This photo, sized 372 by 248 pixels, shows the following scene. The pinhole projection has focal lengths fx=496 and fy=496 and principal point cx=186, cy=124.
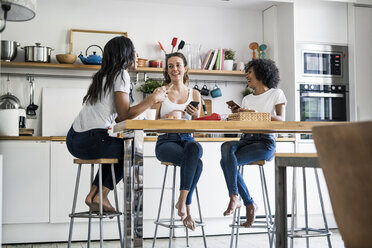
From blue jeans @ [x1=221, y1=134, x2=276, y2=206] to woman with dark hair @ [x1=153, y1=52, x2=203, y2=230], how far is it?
201mm

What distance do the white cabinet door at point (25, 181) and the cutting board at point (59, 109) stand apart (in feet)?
2.06

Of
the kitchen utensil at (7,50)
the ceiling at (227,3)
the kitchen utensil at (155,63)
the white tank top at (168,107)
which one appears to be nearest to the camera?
the white tank top at (168,107)

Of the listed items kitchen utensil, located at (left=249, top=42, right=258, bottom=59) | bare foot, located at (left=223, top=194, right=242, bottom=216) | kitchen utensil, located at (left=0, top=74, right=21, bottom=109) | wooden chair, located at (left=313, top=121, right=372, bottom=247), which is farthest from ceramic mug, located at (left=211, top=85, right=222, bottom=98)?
wooden chair, located at (left=313, top=121, right=372, bottom=247)

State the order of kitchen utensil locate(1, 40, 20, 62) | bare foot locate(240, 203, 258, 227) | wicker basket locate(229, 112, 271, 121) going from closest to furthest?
wicker basket locate(229, 112, 271, 121)
bare foot locate(240, 203, 258, 227)
kitchen utensil locate(1, 40, 20, 62)

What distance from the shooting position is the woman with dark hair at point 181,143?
2.91 m

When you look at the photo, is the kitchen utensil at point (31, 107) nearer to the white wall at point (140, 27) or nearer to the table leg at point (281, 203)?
Result: the white wall at point (140, 27)

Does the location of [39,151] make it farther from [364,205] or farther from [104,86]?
[364,205]

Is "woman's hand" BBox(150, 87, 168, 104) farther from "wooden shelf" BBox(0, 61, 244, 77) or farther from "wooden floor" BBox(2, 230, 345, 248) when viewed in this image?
"wooden shelf" BBox(0, 61, 244, 77)

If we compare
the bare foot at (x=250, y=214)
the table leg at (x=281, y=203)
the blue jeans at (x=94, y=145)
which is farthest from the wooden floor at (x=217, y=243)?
the table leg at (x=281, y=203)

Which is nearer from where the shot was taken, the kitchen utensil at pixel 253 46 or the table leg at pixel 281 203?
the table leg at pixel 281 203

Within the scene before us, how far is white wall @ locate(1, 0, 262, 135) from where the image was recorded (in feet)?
16.1

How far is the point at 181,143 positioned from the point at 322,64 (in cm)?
239

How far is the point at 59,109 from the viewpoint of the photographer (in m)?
4.91

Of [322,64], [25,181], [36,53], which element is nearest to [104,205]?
[25,181]
